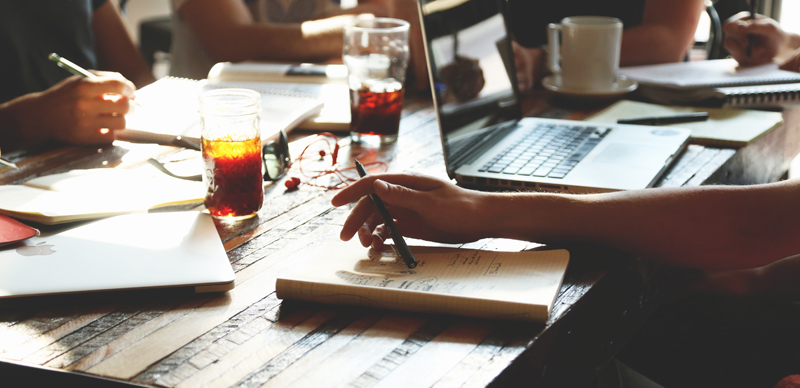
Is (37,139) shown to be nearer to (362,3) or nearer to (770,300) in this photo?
(362,3)

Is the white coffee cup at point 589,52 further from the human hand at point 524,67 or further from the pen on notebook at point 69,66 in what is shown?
the pen on notebook at point 69,66

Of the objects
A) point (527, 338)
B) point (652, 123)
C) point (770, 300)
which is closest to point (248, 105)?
point (527, 338)

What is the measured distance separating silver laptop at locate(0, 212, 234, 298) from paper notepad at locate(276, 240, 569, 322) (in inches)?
4.1

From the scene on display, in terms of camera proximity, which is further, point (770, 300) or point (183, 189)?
point (770, 300)

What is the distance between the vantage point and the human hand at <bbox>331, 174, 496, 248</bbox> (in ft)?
2.53

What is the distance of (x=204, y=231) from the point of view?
0.82 m

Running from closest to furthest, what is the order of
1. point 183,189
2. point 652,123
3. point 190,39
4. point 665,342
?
point 183,189, point 665,342, point 652,123, point 190,39

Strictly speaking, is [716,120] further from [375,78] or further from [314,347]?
[314,347]

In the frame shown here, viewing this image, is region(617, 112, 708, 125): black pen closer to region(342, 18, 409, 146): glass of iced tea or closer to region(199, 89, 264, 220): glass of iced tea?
region(342, 18, 409, 146): glass of iced tea

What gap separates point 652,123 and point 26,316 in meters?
1.16

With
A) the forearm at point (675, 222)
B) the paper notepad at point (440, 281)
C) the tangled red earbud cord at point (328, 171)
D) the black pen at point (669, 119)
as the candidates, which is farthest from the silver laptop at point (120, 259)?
the black pen at point (669, 119)

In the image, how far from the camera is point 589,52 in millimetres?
1520

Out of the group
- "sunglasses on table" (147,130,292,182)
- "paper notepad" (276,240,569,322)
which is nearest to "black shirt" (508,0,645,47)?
"sunglasses on table" (147,130,292,182)

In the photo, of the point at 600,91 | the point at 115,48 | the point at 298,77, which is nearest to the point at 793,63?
the point at 600,91
